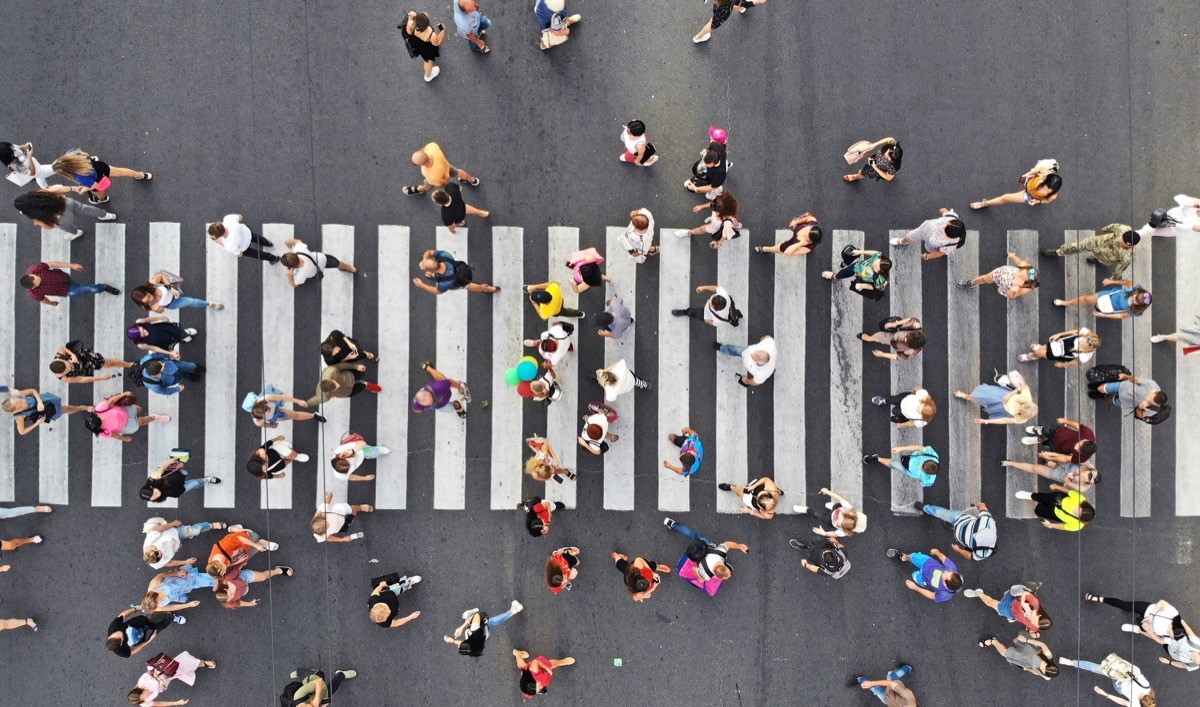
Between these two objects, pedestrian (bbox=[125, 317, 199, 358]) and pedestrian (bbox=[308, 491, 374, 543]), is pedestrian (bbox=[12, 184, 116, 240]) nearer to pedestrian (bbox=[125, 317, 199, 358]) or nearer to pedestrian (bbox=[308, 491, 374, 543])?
pedestrian (bbox=[125, 317, 199, 358])

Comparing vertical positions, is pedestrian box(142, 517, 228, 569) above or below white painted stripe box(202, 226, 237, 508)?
below

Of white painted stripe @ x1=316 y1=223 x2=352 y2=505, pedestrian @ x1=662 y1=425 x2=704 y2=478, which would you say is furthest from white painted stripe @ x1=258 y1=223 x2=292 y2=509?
pedestrian @ x1=662 y1=425 x2=704 y2=478

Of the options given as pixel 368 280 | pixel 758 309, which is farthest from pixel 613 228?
pixel 368 280

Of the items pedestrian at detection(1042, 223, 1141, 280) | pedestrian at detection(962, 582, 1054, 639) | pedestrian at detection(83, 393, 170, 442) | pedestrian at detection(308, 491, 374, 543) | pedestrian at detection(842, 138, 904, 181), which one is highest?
pedestrian at detection(842, 138, 904, 181)

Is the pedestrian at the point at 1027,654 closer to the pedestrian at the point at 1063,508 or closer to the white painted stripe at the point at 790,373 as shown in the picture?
the pedestrian at the point at 1063,508

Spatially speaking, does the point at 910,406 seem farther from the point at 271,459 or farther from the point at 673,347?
the point at 271,459

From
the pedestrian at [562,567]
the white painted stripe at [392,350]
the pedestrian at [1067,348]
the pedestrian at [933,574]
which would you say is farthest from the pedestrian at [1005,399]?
the white painted stripe at [392,350]
